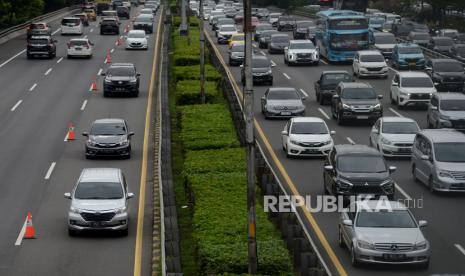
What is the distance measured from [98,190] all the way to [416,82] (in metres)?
26.0

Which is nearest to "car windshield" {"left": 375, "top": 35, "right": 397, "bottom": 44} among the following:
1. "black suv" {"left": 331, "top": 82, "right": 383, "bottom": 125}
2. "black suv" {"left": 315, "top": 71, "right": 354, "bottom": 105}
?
"black suv" {"left": 315, "top": 71, "right": 354, "bottom": 105}

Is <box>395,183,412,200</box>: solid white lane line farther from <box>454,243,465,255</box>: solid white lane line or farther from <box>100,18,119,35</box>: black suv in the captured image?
<box>100,18,119,35</box>: black suv

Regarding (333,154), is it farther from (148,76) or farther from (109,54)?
(109,54)

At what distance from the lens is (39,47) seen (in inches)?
2810

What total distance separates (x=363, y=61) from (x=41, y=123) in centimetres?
2219

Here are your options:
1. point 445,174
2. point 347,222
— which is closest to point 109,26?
point 445,174

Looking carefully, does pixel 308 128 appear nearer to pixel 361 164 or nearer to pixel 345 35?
pixel 361 164

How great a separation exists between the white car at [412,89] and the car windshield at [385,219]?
2566cm

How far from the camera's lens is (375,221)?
80.6 feet

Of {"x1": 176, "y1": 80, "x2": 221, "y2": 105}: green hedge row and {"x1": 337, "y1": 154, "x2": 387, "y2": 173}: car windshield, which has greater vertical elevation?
{"x1": 337, "y1": 154, "x2": 387, "y2": 173}: car windshield

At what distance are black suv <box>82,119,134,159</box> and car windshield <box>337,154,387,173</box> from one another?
34.1 ft

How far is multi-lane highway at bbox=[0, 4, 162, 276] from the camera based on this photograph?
84.0 feet

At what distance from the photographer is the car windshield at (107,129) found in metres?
39.2

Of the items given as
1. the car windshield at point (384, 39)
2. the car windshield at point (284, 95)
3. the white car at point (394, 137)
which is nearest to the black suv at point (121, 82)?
the car windshield at point (284, 95)
